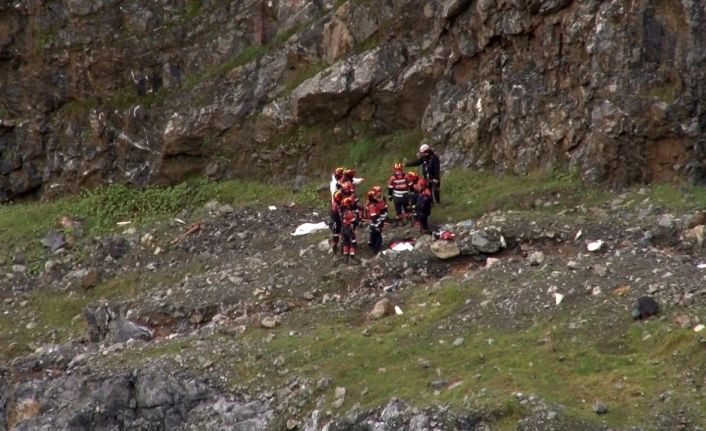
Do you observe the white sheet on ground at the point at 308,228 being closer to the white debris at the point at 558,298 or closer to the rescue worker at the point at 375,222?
the rescue worker at the point at 375,222

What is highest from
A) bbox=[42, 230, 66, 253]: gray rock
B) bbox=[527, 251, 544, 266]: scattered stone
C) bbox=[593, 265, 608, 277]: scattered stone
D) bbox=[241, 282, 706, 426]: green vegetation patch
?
bbox=[593, 265, 608, 277]: scattered stone

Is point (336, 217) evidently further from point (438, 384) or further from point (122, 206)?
point (122, 206)

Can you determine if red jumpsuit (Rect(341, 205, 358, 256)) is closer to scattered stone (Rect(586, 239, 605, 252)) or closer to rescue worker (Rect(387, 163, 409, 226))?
rescue worker (Rect(387, 163, 409, 226))

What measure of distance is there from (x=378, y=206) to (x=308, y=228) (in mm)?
3697

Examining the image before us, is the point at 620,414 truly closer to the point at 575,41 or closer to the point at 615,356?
the point at 615,356

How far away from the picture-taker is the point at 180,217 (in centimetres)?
3269

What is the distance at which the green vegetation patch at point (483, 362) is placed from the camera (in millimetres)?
18047

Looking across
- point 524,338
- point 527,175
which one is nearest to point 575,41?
point 527,175

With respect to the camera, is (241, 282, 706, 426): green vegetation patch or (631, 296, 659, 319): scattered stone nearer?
(241, 282, 706, 426): green vegetation patch

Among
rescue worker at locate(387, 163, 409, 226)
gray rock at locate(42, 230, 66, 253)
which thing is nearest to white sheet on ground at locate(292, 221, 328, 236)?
rescue worker at locate(387, 163, 409, 226)

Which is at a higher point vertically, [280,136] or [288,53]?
[288,53]

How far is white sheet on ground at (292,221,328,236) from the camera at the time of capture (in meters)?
29.4

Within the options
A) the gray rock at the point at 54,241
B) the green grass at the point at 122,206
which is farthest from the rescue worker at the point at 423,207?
the gray rock at the point at 54,241

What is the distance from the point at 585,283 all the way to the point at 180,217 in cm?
1434
